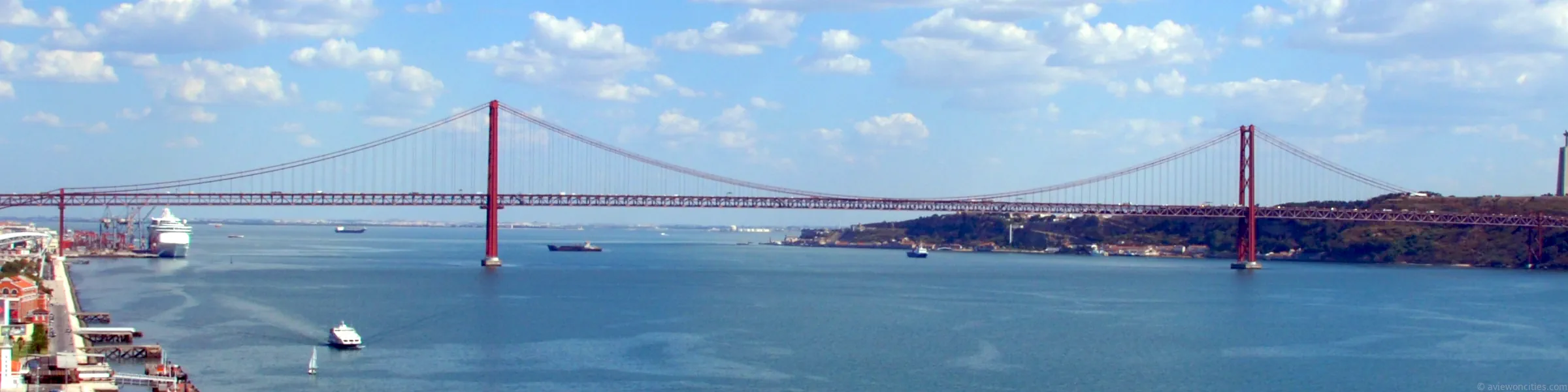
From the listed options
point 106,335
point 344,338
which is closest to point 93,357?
point 106,335

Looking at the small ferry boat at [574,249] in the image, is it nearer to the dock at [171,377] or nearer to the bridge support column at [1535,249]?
the bridge support column at [1535,249]

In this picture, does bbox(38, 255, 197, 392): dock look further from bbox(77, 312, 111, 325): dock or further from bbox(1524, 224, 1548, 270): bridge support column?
bbox(1524, 224, 1548, 270): bridge support column

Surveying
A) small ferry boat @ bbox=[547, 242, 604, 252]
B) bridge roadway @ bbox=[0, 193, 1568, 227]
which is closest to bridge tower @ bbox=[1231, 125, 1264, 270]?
bridge roadway @ bbox=[0, 193, 1568, 227]

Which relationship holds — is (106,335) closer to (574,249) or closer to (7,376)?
(7,376)

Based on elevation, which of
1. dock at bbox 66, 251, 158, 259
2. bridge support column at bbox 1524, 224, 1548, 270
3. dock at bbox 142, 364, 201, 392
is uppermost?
bridge support column at bbox 1524, 224, 1548, 270

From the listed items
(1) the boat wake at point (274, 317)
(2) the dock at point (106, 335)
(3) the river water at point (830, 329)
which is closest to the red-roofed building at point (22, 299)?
(2) the dock at point (106, 335)
